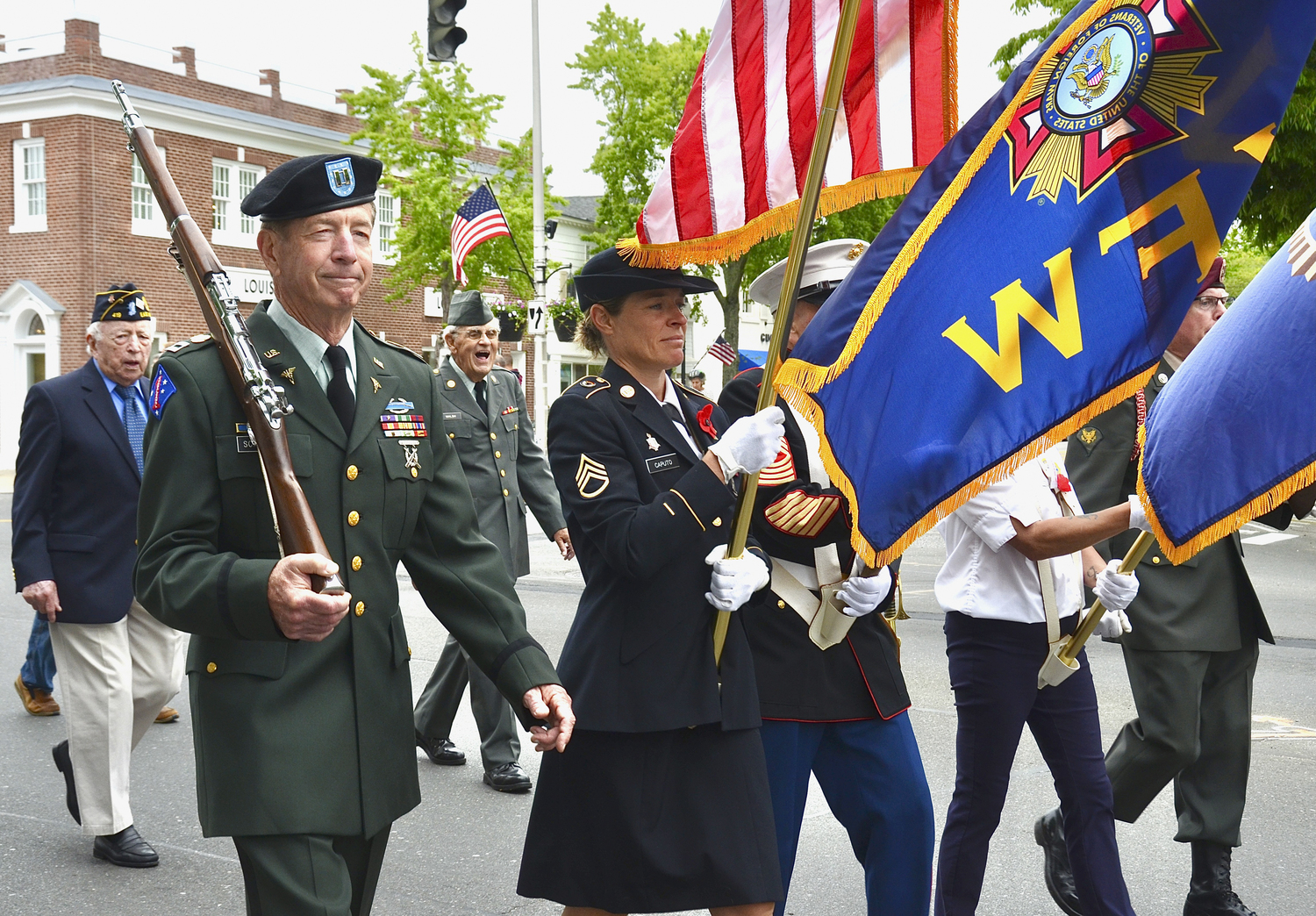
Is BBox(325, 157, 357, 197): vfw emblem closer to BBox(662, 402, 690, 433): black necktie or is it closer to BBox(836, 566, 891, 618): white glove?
BBox(662, 402, 690, 433): black necktie

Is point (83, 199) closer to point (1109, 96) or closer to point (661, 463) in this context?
point (661, 463)

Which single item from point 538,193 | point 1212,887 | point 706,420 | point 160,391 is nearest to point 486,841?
point 706,420

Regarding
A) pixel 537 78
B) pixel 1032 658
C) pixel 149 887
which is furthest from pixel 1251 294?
pixel 537 78

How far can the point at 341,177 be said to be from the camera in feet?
9.25

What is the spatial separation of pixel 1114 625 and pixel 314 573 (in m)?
2.73

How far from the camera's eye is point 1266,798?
5648mm

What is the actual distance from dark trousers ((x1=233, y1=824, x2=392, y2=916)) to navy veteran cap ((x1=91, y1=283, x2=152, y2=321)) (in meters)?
3.42

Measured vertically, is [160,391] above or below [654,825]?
above

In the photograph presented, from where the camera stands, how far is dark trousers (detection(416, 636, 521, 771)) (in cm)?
602

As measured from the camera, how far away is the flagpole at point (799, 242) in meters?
3.10

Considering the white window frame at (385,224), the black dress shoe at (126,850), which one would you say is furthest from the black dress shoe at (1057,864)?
the white window frame at (385,224)

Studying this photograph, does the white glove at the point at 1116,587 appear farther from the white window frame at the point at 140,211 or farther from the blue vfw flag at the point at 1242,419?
the white window frame at the point at 140,211

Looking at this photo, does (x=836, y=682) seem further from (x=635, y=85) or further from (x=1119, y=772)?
(x=635, y=85)

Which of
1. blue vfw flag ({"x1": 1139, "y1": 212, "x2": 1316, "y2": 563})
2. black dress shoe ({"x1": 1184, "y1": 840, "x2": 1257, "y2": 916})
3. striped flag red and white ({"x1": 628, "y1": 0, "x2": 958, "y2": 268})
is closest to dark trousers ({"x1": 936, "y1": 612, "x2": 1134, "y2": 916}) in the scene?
black dress shoe ({"x1": 1184, "y1": 840, "x2": 1257, "y2": 916})
